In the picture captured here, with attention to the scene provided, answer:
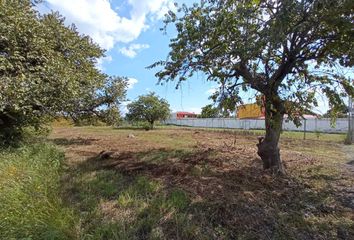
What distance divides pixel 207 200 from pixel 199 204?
0.22 metres

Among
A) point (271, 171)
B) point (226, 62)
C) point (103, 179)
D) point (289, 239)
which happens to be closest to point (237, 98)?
point (226, 62)

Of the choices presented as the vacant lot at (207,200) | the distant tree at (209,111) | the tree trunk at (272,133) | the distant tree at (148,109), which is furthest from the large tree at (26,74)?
the distant tree at (148,109)

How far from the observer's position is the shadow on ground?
152 inches

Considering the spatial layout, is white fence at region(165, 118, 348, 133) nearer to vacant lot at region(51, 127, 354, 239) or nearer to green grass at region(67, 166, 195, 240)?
vacant lot at region(51, 127, 354, 239)

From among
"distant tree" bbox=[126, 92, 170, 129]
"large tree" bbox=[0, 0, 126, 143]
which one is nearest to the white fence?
"distant tree" bbox=[126, 92, 170, 129]

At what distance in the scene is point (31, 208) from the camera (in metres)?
3.91

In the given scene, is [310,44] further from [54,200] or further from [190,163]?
[54,200]

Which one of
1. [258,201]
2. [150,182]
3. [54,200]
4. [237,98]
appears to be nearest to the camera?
[54,200]

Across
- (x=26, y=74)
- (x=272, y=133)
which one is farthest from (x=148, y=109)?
(x=272, y=133)

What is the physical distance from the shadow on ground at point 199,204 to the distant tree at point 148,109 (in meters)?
21.5

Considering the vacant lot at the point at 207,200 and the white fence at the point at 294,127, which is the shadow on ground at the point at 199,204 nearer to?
the vacant lot at the point at 207,200

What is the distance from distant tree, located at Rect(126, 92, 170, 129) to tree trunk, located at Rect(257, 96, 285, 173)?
868 inches

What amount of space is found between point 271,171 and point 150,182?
2609 millimetres

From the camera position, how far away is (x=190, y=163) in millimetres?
7785
